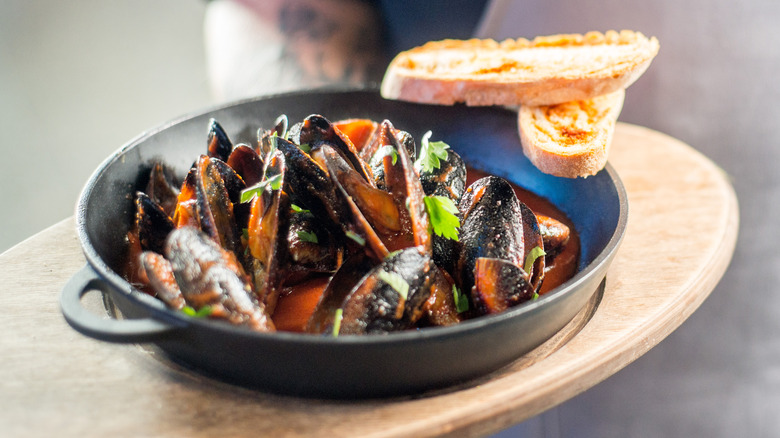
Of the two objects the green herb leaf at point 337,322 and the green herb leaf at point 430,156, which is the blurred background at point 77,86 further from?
the green herb leaf at point 337,322

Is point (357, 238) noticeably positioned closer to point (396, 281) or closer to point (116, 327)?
point (396, 281)

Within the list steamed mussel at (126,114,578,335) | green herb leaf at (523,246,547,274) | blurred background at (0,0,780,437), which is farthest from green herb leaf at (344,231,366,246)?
blurred background at (0,0,780,437)

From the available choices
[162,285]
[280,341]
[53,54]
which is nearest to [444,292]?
[280,341]

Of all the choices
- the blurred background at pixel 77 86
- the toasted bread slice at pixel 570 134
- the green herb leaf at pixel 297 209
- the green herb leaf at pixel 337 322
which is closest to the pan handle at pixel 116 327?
the green herb leaf at pixel 337 322

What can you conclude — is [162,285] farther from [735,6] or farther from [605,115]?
[735,6]

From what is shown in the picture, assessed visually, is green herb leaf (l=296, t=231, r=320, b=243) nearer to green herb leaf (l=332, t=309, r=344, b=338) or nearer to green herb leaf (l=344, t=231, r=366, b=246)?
green herb leaf (l=344, t=231, r=366, b=246)

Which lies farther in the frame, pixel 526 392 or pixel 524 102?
pixel 524 102
